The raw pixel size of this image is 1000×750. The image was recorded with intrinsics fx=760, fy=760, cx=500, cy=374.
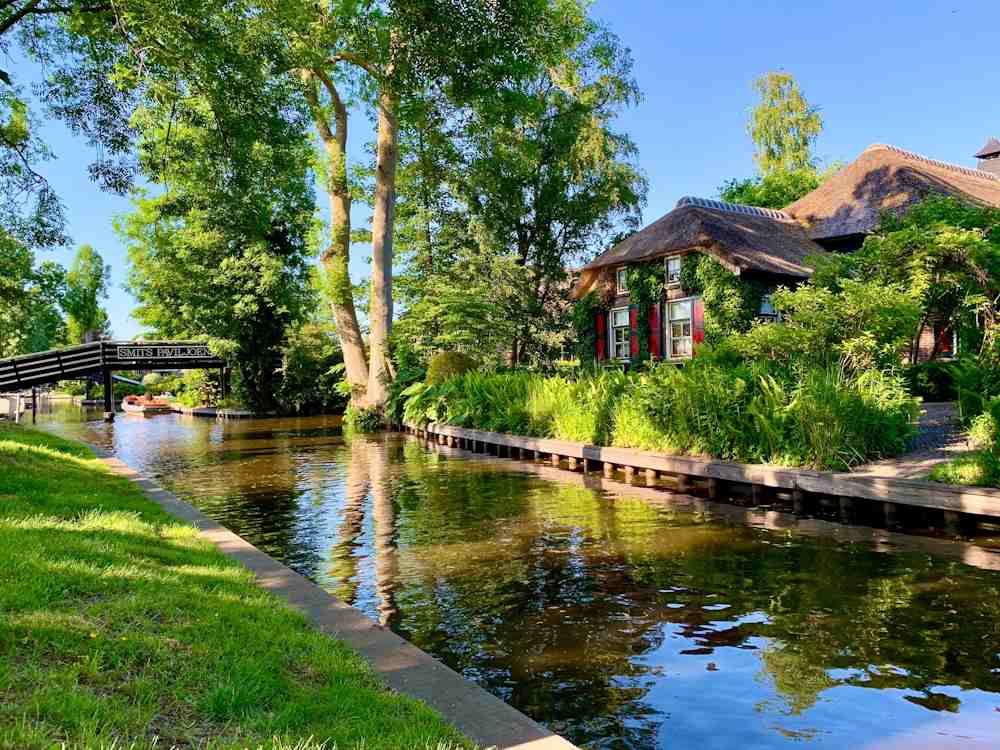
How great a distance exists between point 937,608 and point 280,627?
5.25m

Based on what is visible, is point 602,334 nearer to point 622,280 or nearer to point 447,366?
point 622,280

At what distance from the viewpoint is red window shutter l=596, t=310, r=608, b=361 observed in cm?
3189

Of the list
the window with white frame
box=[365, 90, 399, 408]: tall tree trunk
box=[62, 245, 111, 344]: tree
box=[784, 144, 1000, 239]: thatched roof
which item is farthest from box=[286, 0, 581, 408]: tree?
box=[62, 245, 111, 344]: tree

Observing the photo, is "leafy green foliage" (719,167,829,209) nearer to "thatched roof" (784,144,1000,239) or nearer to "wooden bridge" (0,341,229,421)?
"thatched roof" (784,144,1000,239)

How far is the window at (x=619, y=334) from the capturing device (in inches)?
1217

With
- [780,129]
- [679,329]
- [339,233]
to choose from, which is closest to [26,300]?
[339,233]

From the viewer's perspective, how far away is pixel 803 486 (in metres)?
10.6

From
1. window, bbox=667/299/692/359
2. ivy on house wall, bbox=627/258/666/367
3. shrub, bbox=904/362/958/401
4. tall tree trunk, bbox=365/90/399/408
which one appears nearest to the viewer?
shrub, bbox=904/362/958/401

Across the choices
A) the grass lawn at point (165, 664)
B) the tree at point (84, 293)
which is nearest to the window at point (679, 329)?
the grass lawn at point (165, 664)

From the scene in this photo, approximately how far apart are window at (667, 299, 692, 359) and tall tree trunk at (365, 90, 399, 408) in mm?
10795

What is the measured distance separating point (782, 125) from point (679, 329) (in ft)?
92.0

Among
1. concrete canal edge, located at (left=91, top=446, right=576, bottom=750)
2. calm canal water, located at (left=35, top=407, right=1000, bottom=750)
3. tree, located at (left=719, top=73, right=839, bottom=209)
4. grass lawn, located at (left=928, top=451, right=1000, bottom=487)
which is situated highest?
tree, located at (left=719, top=73, right=839, bottom=209)

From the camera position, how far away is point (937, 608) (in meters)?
6.31

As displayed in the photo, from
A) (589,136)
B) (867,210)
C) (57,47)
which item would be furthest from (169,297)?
(867,210)
